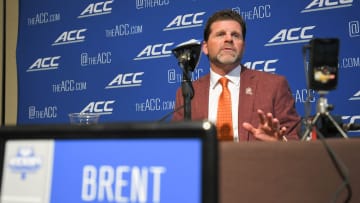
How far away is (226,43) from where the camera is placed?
1.85 meters

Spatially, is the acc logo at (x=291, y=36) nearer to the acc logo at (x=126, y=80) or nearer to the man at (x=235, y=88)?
the man at (x=235, y=88)

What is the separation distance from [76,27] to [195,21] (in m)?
0.95

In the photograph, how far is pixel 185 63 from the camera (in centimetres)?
119

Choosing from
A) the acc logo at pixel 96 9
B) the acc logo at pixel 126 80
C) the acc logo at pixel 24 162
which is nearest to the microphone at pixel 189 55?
the acc logo at pixel 24 162

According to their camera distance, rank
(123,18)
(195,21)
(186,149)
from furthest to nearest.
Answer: (123,18) < (195,21) < (186,149)

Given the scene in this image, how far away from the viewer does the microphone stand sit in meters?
1.15

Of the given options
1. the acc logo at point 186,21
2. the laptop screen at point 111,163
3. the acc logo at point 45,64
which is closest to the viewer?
the laptop screen at point 111,163

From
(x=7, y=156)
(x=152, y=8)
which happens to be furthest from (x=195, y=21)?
(x=7, y=156)

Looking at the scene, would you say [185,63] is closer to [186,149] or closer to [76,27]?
[186,149]

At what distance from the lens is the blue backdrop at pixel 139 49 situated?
2311mm

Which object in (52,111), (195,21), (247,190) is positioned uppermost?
(195,21)

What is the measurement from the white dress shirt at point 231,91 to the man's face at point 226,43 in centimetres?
6

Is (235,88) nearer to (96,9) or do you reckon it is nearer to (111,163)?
(111,163)

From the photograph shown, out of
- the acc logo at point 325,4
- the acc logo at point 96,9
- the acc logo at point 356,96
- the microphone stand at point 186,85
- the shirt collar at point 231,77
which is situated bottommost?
the microphone stand at point 186,85
